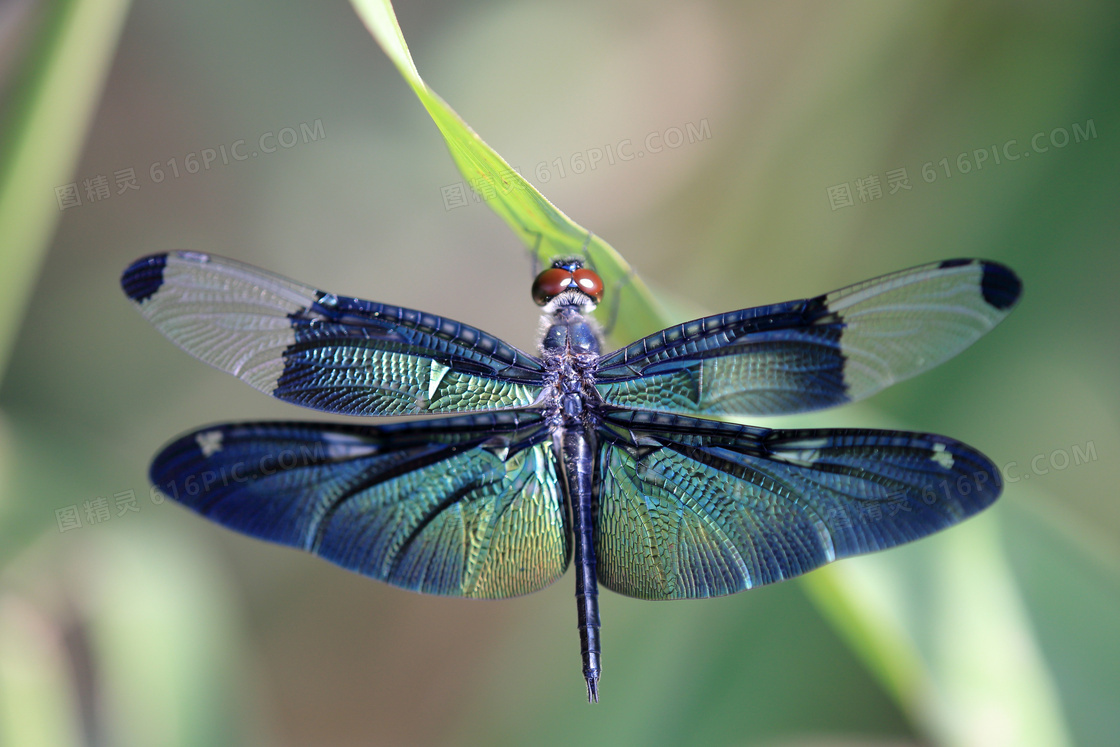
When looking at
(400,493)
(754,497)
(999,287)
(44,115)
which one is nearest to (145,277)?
(44,115)

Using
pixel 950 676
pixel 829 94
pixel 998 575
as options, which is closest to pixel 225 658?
pixel 950 676

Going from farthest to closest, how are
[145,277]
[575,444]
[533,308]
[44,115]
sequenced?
[533,308] < [575,444] < [145,277] < [44,115]

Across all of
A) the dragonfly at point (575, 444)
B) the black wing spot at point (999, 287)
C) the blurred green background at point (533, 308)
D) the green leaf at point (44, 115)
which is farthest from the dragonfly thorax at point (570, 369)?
the green leaf at point (44, 115)

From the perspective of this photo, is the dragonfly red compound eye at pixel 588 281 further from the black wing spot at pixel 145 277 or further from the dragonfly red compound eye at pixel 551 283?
the black wing spot at pixel 145 277

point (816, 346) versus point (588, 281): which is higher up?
point (588, 281)

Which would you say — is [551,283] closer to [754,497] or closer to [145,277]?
[754,497]

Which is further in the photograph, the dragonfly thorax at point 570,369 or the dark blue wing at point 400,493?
the dragonfly thorax at point 570,369
